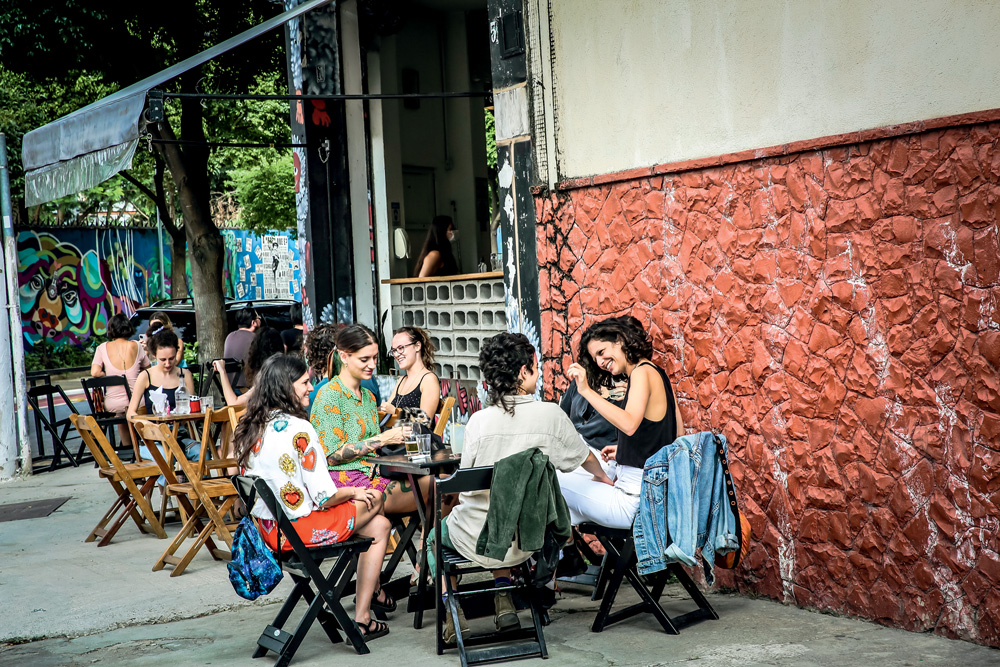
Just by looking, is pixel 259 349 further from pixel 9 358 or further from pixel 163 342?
pixel 9 358

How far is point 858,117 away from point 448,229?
5.53 metres

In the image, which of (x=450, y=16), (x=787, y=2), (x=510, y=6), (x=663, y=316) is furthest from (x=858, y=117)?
(x=450, y=16)

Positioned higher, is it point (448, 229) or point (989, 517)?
point (448, 229)

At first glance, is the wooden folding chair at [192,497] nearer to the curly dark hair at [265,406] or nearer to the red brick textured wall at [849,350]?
the curly dark hair at [265,406]

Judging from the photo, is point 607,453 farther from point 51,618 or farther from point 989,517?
point 51,618

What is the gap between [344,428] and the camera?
216 inches

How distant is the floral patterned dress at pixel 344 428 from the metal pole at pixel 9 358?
6.04 metres

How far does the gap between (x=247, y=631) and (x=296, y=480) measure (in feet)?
3.75

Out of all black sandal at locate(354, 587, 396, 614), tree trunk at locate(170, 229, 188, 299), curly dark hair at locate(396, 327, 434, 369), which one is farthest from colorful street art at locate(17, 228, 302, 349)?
black sandal at locate(354, 587, 396, 614)

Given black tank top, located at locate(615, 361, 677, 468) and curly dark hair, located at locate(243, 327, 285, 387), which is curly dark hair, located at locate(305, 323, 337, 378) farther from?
black tank top, located at locate(615, 361, 677, 468)

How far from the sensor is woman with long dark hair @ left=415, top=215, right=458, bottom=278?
31.4ft

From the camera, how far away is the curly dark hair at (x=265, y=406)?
15.2 ft

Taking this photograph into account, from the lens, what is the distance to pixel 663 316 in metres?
5.66

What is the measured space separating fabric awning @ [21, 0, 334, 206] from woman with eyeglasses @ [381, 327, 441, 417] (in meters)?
2.44
